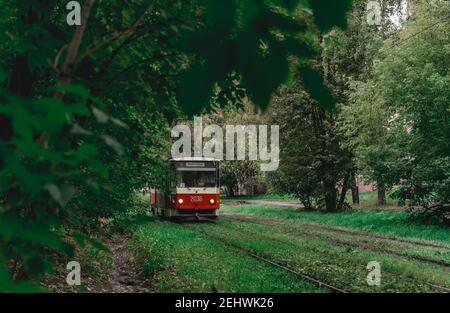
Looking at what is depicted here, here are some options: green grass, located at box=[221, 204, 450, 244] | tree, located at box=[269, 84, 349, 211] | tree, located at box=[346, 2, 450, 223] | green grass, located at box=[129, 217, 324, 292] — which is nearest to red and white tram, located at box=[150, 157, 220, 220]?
green grass, located at box=[221, 204, 450, 244]

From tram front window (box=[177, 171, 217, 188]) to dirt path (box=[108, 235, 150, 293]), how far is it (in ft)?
36.2

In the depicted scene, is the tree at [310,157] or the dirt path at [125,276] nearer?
the dirt path at [125,276]

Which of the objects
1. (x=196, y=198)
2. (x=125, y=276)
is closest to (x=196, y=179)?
(x=196, y=198)

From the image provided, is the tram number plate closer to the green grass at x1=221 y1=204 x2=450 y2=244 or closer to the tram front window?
the tram front window

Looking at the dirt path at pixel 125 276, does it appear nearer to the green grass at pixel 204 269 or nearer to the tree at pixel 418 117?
the green grass at pixel 204 269

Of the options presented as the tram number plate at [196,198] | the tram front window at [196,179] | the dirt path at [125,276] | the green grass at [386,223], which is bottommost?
the dirt path at [125,276]

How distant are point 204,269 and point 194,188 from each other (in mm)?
16244

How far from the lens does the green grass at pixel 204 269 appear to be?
30.7 feet

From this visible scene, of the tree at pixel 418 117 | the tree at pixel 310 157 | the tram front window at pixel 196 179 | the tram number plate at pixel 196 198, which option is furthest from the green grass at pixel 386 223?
the tram number plate at pixel 196 198

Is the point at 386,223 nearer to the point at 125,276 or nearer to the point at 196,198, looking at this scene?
the point at 196,198

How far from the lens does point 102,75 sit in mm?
4895

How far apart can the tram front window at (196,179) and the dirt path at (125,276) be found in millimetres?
11026

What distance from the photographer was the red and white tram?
Answer: 2720 centimetres

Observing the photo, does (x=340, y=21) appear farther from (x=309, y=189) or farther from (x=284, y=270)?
(x=309, y=189)
